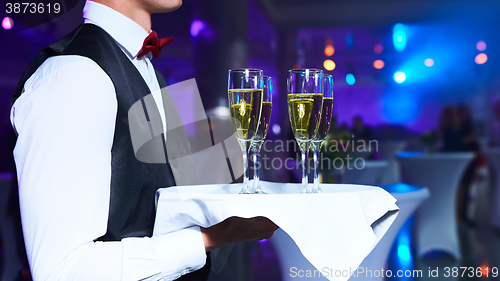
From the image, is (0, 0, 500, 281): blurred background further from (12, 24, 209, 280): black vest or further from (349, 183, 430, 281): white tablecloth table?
(12, 24, 209, 280): black vest

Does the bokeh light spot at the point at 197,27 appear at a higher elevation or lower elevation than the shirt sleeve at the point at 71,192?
higher

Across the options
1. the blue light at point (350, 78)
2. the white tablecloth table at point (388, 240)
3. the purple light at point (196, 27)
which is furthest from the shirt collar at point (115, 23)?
the blue light at point (350, 78)

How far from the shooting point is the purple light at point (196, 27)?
602 centimetres

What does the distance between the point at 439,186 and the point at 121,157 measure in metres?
4.19

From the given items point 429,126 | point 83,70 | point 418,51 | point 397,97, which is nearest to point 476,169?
point 429,126

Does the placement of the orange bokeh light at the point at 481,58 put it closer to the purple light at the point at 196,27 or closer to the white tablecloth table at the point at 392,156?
the white tablecloth table at the point at 392,156

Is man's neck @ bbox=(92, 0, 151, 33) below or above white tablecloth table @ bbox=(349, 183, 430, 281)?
above

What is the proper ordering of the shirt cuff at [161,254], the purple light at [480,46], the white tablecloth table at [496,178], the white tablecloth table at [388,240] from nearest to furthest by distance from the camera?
the shirt cuff at [161,254] < the white tablecloth table at [388,240] < the white tablecloth table at [496,178] < the purple light at [480,46]

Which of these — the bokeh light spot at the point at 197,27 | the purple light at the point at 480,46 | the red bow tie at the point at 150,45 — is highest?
the bokeh light spot at the point at 197,27

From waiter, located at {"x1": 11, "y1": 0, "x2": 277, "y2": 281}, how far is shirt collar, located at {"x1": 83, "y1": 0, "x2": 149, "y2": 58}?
15cm

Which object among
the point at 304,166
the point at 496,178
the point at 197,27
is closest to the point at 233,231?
the point at 304,166

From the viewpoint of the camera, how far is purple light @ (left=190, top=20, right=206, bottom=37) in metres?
6.02

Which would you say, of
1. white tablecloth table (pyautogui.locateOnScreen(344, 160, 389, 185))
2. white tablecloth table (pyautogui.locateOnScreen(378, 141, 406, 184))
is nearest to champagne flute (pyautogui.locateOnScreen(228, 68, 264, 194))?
white tablecloth table (pyautogui.locateOnScreen(344, 160, 389, 185))

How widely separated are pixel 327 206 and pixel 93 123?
0.53m
